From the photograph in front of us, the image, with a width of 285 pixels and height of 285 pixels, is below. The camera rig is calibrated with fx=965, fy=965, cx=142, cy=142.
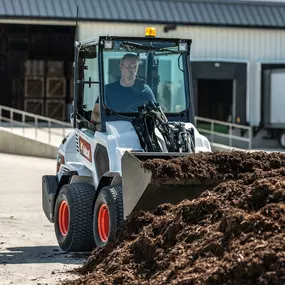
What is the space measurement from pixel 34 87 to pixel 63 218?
2963 cm

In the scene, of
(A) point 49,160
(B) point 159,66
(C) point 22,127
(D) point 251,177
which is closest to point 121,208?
(D) point 251,177

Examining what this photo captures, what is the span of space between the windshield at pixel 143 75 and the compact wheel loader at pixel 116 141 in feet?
0.04

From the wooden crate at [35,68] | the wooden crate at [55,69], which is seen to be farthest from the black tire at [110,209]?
the wooden crate at [55,69]

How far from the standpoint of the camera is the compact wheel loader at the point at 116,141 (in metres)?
10.8

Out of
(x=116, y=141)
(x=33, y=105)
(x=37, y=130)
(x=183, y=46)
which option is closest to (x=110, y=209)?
(x=116, y=141)

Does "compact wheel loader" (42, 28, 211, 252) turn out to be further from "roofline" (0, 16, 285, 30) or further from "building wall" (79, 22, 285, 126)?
"building wall" (79, 22, 285, 126)

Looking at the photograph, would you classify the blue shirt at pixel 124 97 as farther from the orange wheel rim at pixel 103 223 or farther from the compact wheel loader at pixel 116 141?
the orange wheel rim at pixel 103 223

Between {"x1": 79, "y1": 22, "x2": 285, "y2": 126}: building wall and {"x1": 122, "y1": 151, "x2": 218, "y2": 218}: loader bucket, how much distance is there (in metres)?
25.7

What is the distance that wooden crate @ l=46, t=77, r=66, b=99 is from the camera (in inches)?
1655

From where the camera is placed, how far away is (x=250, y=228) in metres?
8.45

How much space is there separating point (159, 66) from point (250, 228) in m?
4.83

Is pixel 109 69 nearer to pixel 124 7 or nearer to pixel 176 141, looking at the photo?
pixel 176 141

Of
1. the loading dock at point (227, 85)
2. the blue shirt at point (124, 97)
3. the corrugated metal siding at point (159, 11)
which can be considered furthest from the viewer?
the loading dock at point (227, 85)

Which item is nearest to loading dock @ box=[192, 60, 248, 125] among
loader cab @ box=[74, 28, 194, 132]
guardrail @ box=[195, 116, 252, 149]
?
guardrail @ box=[195, 116, 252, 149]
